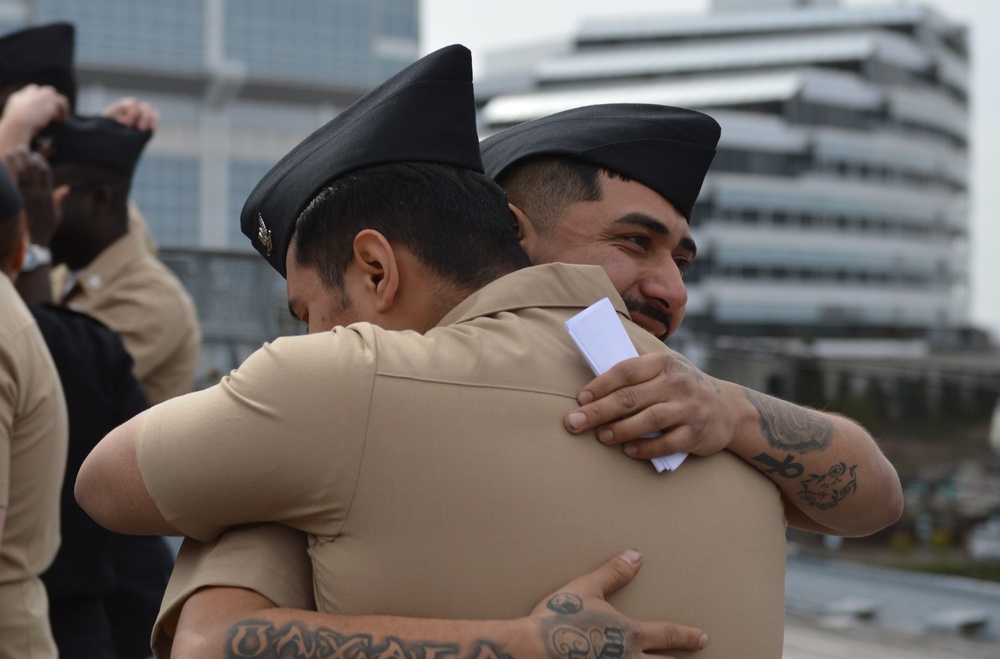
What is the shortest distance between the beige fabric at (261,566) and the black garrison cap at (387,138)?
15.9 inches

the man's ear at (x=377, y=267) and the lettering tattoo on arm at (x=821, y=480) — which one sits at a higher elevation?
the man's ear at (x=377, y=267)

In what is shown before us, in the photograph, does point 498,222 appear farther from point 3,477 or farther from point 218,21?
point 218,21

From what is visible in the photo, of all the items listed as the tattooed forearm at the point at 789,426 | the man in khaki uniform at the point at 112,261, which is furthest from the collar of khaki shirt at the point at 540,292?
the man in khaki uniform at the point at 112,261

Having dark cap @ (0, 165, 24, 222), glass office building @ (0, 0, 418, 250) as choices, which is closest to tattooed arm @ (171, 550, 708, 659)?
dark cap @ (0, 165, 24, 222)

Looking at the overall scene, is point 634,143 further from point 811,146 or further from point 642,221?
point 811,146

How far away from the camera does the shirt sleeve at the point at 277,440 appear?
1.30 metres

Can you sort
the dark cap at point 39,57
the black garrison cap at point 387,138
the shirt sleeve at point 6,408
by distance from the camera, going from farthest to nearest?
the dark cap at point 39,57, the shirt sleeve at point 6,408, the black garrison cap at point 387,138

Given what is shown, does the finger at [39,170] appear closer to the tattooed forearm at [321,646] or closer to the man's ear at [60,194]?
the man's ear at [60,194]

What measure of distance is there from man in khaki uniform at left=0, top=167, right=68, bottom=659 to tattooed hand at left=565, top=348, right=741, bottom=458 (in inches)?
56.2

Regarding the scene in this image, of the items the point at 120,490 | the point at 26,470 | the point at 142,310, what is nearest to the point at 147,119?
the point at 142,310

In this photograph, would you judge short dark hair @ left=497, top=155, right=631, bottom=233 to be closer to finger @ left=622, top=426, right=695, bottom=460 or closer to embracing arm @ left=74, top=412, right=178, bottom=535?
finger @ left=622, top=426, right=695, bottom=460

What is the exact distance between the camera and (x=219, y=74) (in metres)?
49.2

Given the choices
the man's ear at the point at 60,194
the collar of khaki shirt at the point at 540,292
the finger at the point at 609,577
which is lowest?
the man's ear at the point at 60,194

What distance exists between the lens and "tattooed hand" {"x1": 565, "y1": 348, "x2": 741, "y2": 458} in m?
1.39
